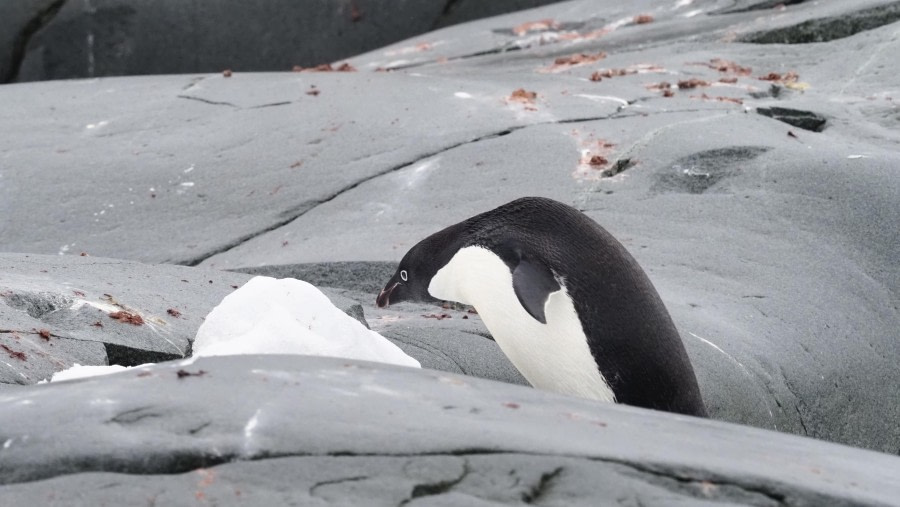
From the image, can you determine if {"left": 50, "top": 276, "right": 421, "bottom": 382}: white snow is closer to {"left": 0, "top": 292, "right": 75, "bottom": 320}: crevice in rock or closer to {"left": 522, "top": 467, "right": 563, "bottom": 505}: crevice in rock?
{"left": 0, "top": 292, "right": 75, "bottom": 320}: crevice in rock

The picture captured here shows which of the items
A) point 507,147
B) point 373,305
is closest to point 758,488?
point 373,305

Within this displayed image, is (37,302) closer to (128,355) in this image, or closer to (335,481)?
(128,355)

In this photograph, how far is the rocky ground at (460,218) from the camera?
73.6 inches

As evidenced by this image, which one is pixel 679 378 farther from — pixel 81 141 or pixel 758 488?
pixel 81 141

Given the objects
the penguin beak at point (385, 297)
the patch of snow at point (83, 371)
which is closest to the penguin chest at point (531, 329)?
the penguin beak at point (385, 297)

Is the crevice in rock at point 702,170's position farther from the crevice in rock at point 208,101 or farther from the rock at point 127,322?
the crevice in rock at point 208,101

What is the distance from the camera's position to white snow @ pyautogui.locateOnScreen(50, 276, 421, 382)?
9.80 ft

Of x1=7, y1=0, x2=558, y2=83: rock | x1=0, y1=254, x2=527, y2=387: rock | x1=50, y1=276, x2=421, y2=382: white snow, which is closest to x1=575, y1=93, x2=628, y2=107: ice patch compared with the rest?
x1=0, y1=254, x2=527, y2=387: rock

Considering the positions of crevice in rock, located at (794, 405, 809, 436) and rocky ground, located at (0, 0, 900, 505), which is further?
crevice in rock, located at (794, 405, 809, 436)

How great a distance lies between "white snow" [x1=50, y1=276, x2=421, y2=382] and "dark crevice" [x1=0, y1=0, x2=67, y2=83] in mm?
10010

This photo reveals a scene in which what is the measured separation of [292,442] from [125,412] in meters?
0.32

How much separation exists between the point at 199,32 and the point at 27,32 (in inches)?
70.3

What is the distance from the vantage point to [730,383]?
12.9 feet

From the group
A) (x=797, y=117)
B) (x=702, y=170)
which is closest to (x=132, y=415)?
(x=702, y=170)
